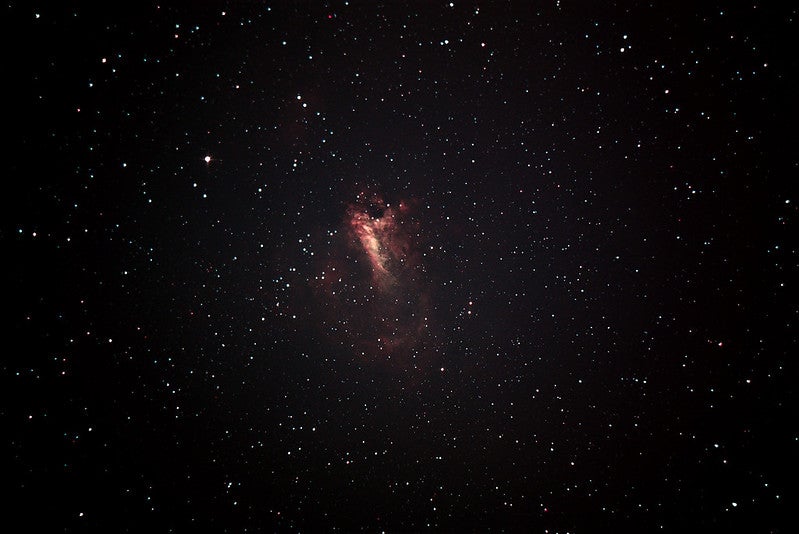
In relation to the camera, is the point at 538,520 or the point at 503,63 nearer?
the point at 503,63

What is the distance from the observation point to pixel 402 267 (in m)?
0.75

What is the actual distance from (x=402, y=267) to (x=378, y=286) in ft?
0.24

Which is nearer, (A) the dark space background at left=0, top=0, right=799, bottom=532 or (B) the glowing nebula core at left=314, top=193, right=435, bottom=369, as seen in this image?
(A) the dark space background at left=0, top=0, right=799, bottom=532

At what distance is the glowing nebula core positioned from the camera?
721 mm

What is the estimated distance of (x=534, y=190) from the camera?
0.70 meters

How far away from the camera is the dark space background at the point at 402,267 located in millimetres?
606

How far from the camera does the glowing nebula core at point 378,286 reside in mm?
721

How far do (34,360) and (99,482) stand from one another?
276 mm

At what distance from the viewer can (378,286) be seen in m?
0.76

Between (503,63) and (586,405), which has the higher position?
(503,63)

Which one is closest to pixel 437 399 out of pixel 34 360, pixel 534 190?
pixel 534 190

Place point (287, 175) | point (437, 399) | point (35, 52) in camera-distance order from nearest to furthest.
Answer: point (35, 52) → point (287, 175) → point (437, 399)

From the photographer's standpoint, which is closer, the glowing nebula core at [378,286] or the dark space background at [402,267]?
the dark space background at [402,267]

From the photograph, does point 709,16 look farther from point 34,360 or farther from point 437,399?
point 34,360
